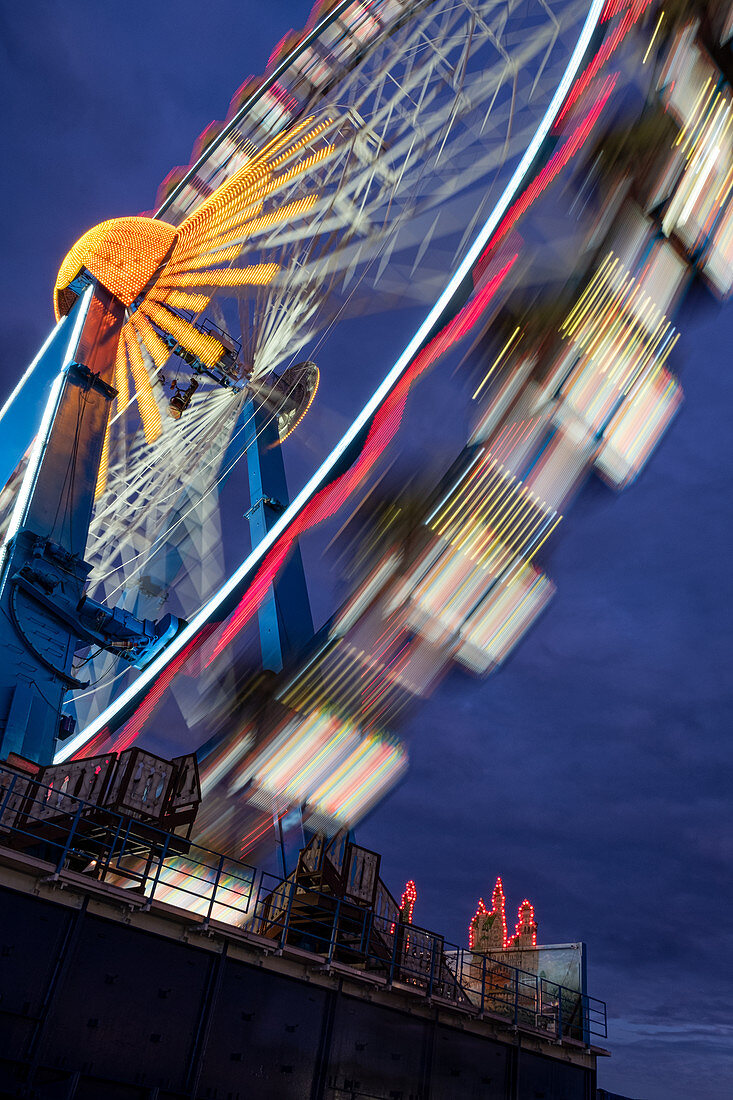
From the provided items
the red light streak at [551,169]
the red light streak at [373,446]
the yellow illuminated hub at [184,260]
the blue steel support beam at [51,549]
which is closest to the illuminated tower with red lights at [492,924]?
the red light streak at [373,446]

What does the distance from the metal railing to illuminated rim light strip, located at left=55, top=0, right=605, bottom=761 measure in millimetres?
3834

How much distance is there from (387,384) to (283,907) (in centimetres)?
879

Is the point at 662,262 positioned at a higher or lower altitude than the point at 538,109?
lower

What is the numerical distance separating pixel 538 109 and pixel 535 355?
4.36 metres

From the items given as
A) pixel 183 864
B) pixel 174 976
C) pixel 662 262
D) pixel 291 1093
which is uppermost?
pixel 662 262

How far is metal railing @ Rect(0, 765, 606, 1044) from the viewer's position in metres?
11.4

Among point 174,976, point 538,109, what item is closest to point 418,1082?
point 174,976

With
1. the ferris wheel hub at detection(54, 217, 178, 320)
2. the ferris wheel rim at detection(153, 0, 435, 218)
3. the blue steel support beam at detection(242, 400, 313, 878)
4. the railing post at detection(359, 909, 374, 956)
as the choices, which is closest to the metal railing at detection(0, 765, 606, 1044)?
the railing post at detection(359, 909, 374, 956)

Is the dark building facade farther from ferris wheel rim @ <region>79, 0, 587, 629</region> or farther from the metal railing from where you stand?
ferris wheel rim @ <region>79, 0, 587, 629</region>

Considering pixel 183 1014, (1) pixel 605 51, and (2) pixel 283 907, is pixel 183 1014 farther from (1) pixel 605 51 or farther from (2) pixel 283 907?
(1) pixel 605 51

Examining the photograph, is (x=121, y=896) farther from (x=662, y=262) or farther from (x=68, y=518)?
(x=662, y=262)

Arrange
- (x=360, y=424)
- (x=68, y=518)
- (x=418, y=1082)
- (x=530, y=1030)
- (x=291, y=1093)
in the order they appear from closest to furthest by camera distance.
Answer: (x=291, y=1093), (x=418, y=1082), (x=530, y=1030), (x=360, y=424), (x=68, y=518)

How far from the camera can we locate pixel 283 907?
14.5 meters

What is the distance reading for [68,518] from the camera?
17609 millimetres
